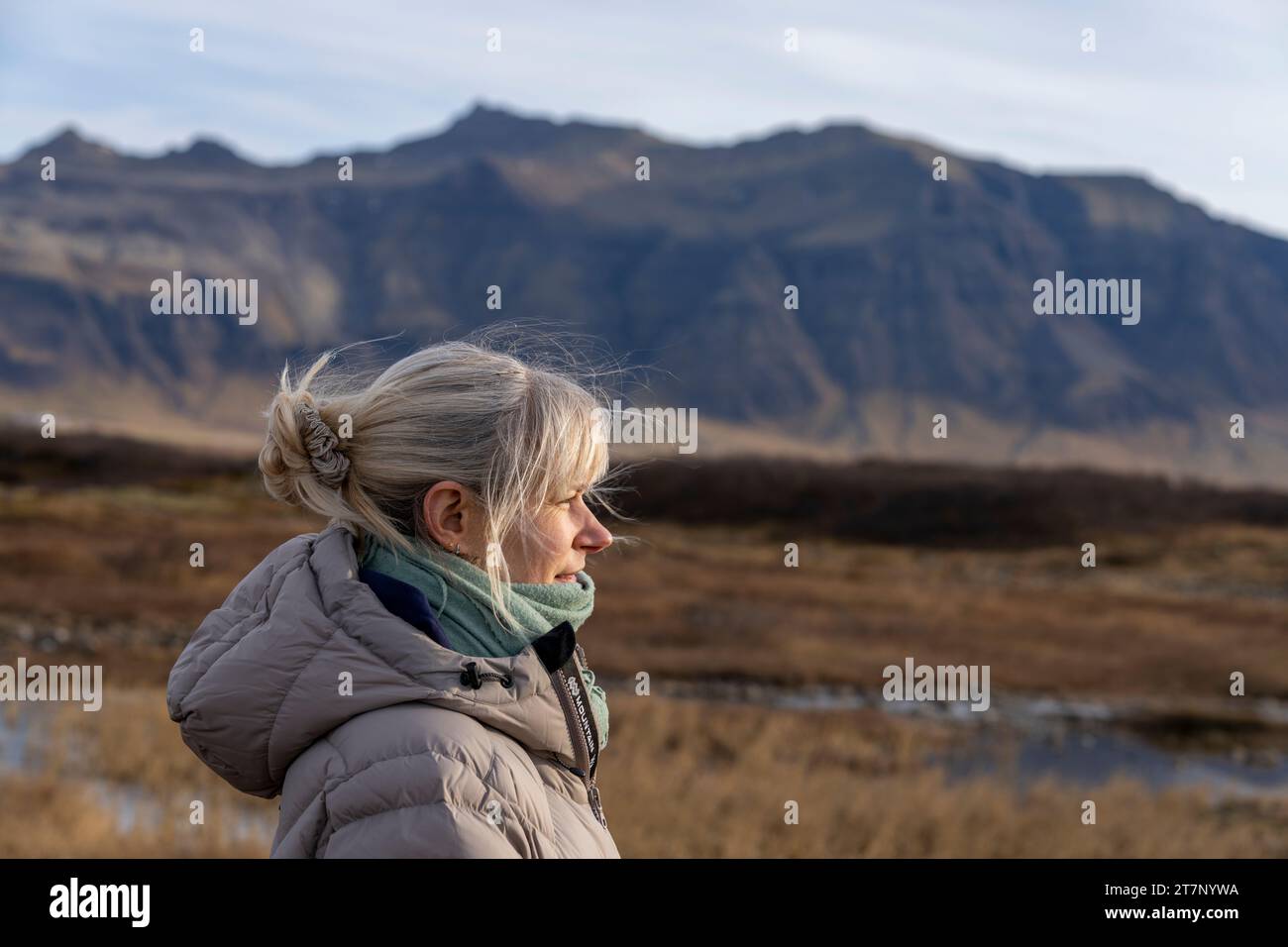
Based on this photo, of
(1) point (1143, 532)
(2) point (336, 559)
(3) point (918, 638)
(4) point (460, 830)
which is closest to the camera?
(4) point (460, 830)

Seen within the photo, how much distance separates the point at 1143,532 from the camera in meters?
46.6

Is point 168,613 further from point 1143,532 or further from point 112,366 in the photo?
point 112,366

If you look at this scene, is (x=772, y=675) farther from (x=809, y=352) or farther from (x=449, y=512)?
(x=809, y=352)

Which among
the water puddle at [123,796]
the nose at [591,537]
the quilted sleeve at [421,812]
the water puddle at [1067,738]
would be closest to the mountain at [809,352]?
the water puddle at [1067,738]

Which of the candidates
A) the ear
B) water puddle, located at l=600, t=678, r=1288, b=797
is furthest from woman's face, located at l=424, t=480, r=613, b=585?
water puddle, located at l=600, t=678, r=1288, b=797

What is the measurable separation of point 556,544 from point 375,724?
0.43 metres

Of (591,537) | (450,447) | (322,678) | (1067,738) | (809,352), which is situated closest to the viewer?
(322,678)

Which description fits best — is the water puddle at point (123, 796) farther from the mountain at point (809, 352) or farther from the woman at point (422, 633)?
the mountain at point (809, 352)

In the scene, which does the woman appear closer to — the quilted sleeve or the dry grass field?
the quilted sleeve

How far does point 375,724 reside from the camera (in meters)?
1.76

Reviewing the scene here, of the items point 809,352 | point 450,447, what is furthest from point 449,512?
point 809,352

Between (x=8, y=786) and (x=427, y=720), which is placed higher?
(x=427, y=720)
